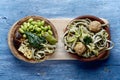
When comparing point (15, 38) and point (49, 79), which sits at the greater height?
point (15, 38)

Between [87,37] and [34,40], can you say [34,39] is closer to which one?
[34,40]

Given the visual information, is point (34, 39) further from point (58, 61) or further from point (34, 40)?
point (58, 61)

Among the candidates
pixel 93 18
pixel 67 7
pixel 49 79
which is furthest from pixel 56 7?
pixel 49 79

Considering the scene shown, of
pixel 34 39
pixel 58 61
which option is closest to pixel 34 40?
pixel 34 39

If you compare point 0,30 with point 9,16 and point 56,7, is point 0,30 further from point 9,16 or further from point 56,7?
point 56,7
